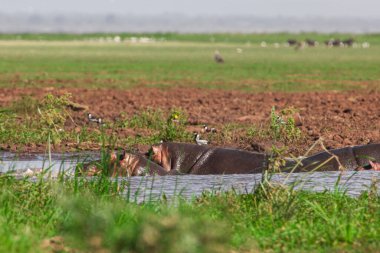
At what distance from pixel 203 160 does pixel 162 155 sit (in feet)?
1.60

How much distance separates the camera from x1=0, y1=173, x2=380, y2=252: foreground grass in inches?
221

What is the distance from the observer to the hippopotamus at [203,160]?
12016 millimetres

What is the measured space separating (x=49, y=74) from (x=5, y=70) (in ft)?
7.31

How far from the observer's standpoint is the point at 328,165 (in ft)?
39.8

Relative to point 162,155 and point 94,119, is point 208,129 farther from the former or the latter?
point 162,155

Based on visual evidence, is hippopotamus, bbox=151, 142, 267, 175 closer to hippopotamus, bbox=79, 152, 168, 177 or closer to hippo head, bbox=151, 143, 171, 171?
hippo head, bbox=151, 143, 171, 171

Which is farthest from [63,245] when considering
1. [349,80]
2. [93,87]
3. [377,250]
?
[349,80]

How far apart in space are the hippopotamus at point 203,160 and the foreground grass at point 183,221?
2866 mm

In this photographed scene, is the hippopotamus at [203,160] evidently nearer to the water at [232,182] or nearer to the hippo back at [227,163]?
the hippo back at [227,163]

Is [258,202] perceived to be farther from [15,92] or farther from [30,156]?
[15,92]

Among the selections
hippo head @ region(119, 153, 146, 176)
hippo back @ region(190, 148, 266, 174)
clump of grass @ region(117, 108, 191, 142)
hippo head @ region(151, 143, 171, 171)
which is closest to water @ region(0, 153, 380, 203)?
hippo head @ region(119, 153, 146, 176)

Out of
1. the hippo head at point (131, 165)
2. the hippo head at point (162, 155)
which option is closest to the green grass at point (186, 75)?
the hippo head at point (162, 155)

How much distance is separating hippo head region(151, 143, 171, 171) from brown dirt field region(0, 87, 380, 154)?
1.78 m

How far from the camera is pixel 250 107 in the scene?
21.4 metres
